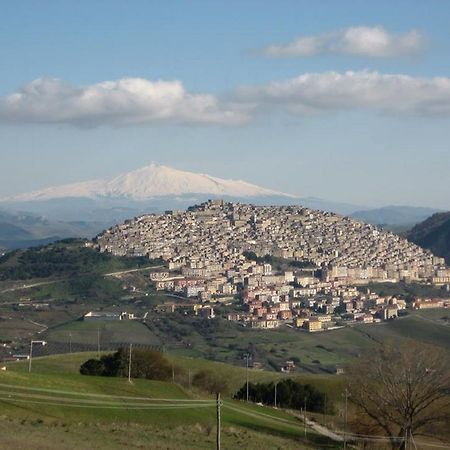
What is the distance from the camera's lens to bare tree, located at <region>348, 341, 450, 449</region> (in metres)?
28.1

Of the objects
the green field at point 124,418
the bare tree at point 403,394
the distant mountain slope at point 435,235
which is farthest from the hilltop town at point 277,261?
the green field at point 124,418

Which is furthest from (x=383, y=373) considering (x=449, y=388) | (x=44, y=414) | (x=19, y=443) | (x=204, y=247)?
(x=204, y=247)

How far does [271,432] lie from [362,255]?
4715 inches

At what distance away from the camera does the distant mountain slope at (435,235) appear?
160m

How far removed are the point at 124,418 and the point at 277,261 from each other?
108m

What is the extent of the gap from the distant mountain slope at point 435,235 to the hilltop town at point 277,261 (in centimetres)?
901

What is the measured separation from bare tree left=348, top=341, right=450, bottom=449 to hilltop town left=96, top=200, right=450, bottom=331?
174 feet

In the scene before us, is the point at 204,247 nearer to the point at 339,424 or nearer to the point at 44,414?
the point at 339,424

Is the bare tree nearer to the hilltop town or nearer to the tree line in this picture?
the tree line

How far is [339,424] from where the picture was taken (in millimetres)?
32438

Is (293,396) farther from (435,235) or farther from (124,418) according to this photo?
(435,235)

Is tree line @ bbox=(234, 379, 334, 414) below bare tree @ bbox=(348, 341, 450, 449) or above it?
below

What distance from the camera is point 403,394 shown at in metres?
28.2

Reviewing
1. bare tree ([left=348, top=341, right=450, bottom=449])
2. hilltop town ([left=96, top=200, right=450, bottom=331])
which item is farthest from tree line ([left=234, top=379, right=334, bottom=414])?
hilltop town ([left=96, top=200, right=450, bottom=331])
